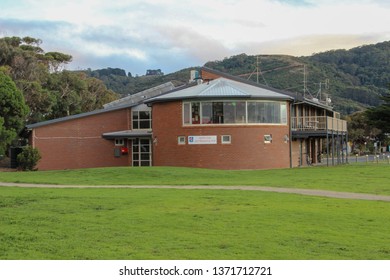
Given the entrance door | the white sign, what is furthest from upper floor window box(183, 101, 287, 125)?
the entrance door

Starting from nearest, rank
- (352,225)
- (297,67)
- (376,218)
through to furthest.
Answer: (352,225) → (376,218) → (297,67)

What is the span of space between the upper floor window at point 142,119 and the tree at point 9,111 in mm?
Result: 8962

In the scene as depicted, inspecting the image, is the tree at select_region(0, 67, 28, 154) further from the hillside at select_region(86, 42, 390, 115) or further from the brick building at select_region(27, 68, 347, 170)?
the hillside at select_region(86, 42, 390, 115)

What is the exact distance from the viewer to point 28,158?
138 feet

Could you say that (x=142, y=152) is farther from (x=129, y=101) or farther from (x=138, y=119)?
(x=129, y=101)

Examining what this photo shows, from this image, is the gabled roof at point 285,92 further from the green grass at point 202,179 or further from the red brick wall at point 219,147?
the green grass at point 202,179

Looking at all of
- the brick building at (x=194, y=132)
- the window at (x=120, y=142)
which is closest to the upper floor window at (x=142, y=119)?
Result: the brick building at (x=194, y=132)

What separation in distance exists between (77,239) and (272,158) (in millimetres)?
29743

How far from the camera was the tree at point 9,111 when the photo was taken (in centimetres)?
4484

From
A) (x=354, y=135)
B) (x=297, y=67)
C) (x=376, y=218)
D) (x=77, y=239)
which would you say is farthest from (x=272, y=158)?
(x=297, y=67)

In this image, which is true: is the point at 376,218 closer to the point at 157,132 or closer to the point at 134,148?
the point at 157,132

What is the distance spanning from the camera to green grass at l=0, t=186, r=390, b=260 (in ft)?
30.1

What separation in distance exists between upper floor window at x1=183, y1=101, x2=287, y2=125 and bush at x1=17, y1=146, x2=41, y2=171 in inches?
450
